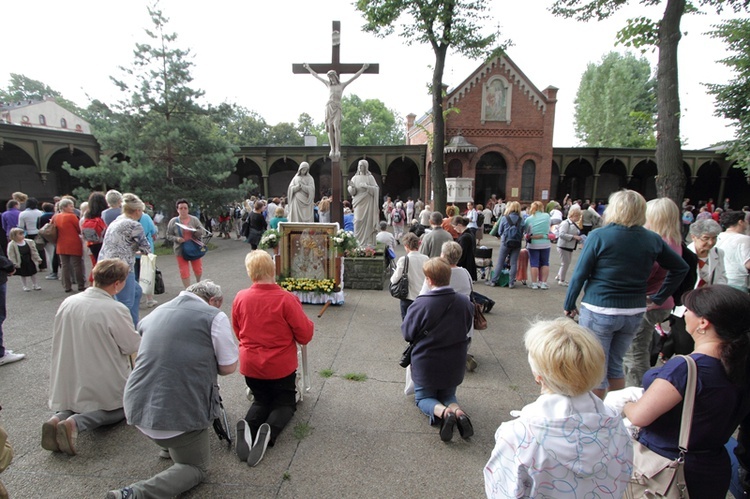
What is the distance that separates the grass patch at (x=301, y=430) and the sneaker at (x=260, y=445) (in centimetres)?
29

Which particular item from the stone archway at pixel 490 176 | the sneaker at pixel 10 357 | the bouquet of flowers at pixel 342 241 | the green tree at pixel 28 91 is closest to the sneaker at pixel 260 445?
the sneaker at pixel 10 357

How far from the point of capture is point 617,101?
36438 mm

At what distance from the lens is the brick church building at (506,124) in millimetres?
22500

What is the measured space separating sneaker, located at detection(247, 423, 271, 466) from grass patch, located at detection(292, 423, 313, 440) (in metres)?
0.29

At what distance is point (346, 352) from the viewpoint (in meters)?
4.89

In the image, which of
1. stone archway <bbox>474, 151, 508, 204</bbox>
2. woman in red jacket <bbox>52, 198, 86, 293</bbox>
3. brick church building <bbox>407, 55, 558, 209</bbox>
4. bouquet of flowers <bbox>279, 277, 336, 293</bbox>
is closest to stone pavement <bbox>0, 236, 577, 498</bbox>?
bouquet of flowers <bbox>279, 277, 336, 293</bbox>

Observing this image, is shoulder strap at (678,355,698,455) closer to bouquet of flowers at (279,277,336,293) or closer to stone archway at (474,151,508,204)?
bouquet of flowers at (279,277,336,293)

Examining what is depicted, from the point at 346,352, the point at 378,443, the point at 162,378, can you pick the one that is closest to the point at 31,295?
the point at 346,352

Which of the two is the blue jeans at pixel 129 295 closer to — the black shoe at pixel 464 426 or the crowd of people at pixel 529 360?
the crowd of people at pixel 529 360

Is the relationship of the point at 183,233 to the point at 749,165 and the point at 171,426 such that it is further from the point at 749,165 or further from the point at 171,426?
the point at 749,165

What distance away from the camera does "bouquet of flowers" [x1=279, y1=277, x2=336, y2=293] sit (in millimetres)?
6820

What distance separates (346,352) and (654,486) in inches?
139

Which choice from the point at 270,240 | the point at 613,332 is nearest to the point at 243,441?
the point at 613,332

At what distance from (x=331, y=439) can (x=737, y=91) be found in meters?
18.7
